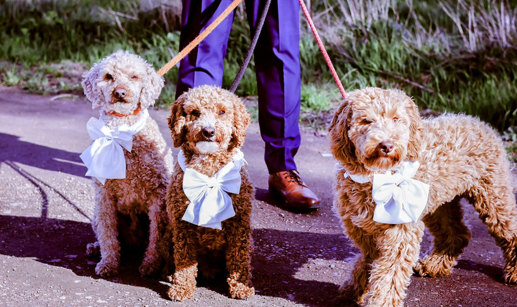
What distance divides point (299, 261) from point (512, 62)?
4836 mm

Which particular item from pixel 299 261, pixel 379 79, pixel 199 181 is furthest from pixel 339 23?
pixel 199 181

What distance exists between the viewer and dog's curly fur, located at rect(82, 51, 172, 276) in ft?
10.8

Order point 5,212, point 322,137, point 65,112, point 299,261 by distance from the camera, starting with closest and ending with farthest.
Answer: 1. point 299,261
2. point 5,212
3. point 322,137
4. point 65,112

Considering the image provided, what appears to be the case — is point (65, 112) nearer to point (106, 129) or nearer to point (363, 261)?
point (106, 129)

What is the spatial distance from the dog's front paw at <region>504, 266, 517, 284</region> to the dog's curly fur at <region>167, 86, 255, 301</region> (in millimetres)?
1576

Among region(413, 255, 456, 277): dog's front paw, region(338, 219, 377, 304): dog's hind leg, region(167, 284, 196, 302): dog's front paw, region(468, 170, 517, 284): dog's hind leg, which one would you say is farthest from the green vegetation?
region(167, 284, 196, 302): dog's front paw

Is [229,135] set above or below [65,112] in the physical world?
above

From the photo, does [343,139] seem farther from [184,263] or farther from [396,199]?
[184,263]

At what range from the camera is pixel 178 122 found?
9.69 ft

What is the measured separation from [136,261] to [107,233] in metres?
0.30

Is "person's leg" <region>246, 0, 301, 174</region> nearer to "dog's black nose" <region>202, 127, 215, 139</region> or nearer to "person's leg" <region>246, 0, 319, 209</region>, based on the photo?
"person's leg" <region>246, 0, 319, 209</region>

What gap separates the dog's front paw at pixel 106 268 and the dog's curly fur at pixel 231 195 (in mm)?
451

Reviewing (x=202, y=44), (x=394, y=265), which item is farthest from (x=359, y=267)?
(x=202, y=44)

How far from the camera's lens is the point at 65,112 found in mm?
7000
